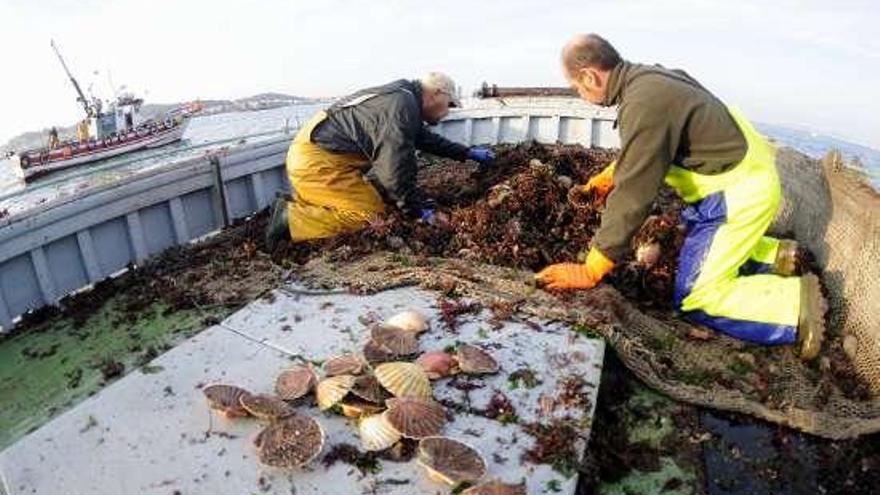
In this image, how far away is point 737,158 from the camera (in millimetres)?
4246

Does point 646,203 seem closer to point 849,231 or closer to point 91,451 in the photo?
point 849,231

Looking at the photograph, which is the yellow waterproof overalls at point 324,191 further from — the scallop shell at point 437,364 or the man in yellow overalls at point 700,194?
the scallop shell at point 437,364

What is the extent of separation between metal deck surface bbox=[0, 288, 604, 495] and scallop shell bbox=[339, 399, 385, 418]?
0.06m

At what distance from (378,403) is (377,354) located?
50 centimetres

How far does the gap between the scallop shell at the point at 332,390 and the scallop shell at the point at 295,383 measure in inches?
2.8

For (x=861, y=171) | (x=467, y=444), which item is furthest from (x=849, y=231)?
(x=467, y=444)

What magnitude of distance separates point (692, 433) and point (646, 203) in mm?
1456

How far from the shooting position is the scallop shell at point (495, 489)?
105 inches

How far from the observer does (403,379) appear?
340 cm

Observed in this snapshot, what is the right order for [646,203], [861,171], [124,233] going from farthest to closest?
[124,233]
[861,171]
[646,203]

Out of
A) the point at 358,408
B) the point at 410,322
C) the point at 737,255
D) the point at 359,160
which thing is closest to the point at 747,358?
the point at 737,255

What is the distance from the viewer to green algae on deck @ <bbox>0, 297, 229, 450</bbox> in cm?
412

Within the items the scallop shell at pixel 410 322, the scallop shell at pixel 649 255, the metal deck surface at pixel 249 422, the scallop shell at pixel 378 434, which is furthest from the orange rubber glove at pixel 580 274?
the scallop shell at pixel 378 434

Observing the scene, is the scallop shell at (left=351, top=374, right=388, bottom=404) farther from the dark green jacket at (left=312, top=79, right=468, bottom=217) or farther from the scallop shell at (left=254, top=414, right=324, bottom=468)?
the dark green jacket at (left=312, top=79, right=468, bottom=217)
